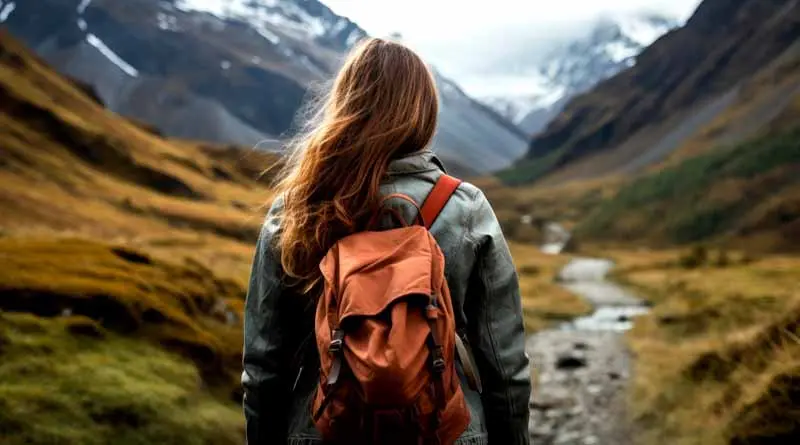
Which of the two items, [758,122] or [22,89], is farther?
[758,122]

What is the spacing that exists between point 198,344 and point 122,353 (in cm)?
166

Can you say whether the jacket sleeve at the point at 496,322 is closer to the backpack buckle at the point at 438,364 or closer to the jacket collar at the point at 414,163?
the jacket collar at the point at 414,163

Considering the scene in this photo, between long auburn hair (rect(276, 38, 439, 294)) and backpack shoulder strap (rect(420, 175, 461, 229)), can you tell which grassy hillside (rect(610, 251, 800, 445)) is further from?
long auburn hair (rect(276, 38, 439, 294))

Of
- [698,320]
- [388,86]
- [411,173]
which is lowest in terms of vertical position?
[698,320]

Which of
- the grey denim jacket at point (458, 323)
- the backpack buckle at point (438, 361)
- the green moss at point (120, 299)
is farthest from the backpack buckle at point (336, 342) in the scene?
the green moss at point (120, 299)

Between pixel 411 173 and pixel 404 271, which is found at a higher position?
pixel 411 173

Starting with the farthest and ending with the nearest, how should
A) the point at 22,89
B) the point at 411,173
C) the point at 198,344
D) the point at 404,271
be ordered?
the point at 22,89
the point at 198,344
the point at 411,173
the point at 404,271

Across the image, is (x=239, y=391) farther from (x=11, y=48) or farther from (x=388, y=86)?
(x=11, y=48)

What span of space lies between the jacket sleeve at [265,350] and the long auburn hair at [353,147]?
142 millimetres

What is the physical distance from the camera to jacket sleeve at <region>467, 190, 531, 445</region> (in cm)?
472

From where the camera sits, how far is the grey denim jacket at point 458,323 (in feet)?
15.3

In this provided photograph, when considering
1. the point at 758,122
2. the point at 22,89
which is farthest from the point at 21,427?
the point at 758,122

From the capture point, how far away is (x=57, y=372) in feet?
36.8

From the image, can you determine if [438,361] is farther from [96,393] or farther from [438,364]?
[96,393]
